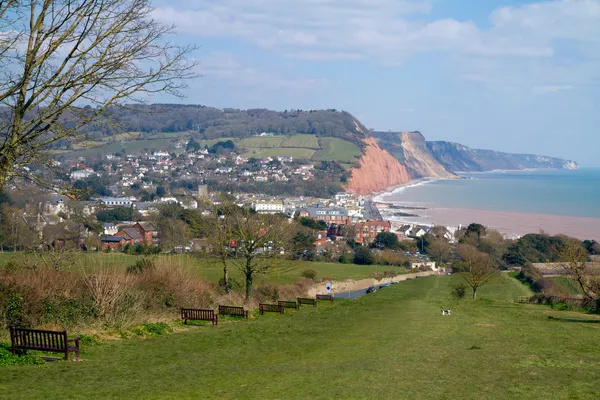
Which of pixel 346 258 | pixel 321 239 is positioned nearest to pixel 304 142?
pixel 321 239

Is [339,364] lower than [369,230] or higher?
higher

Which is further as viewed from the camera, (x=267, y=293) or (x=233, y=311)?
(x=267, y=293)

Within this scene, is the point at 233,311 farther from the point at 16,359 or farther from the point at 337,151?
the point at 337,151

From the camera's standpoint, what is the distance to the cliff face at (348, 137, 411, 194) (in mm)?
163125

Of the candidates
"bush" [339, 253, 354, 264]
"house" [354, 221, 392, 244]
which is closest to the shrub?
"bush" [339, 253, 354, 264]

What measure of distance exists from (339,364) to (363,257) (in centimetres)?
5291

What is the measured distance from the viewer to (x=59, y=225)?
5112 centimetres

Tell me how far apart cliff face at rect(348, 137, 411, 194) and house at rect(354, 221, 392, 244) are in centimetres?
7125

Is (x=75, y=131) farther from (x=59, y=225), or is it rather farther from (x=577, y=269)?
(x=59, y=225)

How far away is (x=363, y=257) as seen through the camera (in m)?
62.8

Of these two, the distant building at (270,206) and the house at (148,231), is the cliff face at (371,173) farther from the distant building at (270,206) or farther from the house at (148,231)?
the house at (148,231)

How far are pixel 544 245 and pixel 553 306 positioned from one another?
35064 mm

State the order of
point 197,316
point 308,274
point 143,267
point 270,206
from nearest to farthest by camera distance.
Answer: point 197,316 < point 143,267 < point 308,274 < point 270,206

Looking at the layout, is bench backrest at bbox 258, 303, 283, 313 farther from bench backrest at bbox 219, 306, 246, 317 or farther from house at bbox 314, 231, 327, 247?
house at bbox 314, 231, 327, 247
